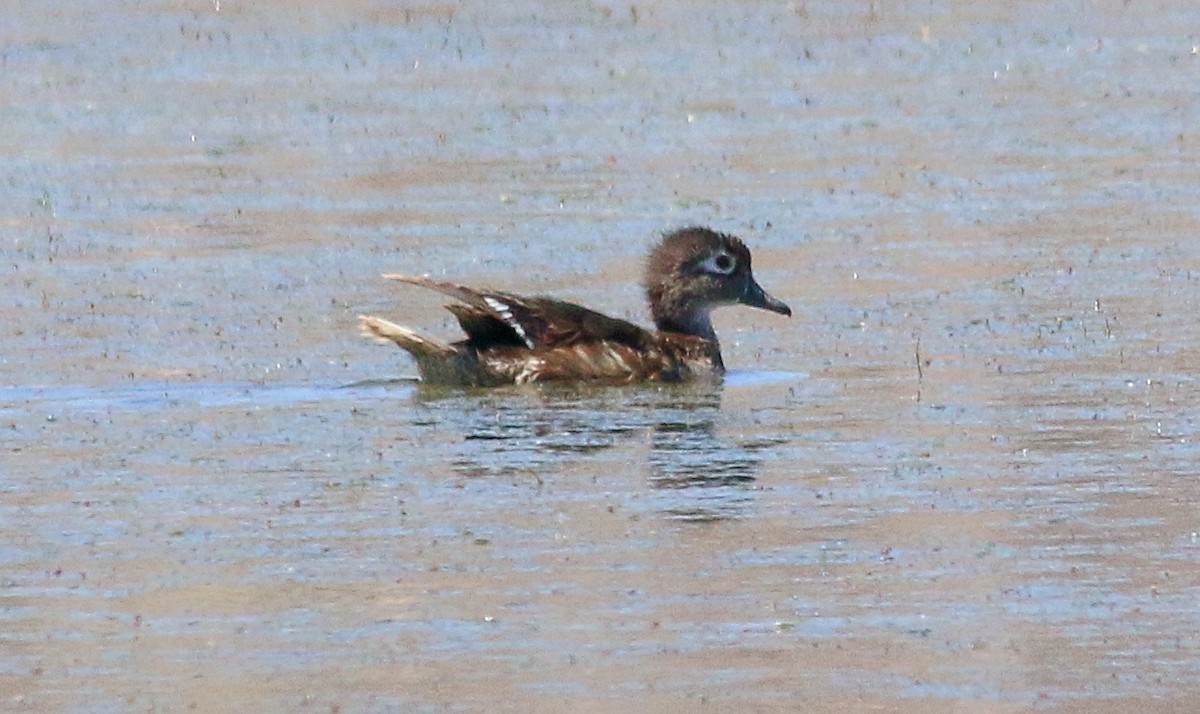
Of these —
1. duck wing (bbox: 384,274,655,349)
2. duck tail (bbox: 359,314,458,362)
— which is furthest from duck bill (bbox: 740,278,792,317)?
duck tail (bbox: 359,314,458,362)

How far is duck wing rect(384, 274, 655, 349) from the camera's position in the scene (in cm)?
1164

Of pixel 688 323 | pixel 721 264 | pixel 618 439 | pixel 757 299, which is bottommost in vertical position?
pixel 618 439

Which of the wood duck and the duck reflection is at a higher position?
the wood duck

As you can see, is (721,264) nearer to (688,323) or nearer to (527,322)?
(688,323)

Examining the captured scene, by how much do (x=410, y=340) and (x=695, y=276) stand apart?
1.68 metres

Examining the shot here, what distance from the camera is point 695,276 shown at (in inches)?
502

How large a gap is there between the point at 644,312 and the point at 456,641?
6.12 meters

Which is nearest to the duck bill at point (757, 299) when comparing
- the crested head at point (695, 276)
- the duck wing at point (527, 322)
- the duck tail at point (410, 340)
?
the crested head at point (695, 276)

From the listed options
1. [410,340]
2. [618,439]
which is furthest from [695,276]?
[618,439]

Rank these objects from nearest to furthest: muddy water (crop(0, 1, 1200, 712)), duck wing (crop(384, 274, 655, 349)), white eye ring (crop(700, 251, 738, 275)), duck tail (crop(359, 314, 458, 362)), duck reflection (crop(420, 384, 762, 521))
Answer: muddy water (crop(0, 1, 1200, 712)) < duck reflection (crop(420, 384, 762, 521)) < duck tail (crop(359, 314, 458, 362)) < duck wing (crop(384, 274, 655, 349)) < white eye ring (crop(700, 251, 738, 275))

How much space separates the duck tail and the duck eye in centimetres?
148

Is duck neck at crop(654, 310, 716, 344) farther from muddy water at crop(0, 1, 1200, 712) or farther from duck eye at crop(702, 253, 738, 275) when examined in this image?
muddy water at crop(0, 1, 1200, 712)

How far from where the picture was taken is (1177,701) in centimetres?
671

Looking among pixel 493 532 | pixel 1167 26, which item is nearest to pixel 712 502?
pixel 493 532
